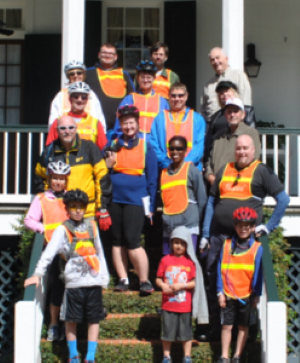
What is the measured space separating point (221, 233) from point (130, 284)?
140cm

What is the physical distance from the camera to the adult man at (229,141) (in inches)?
274

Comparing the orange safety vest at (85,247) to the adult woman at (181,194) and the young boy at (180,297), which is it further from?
the adult woman at (181,194)

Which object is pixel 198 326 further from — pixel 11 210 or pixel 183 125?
pixel 11 210

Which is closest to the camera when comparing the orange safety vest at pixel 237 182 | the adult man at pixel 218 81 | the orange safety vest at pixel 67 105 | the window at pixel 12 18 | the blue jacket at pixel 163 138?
the orange safety vest at pixel 237 182

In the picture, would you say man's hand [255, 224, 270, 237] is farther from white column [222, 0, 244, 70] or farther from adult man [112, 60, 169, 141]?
white column [222, 0, 244, 70]

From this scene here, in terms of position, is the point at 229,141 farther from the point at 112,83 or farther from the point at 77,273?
the point at 77,273

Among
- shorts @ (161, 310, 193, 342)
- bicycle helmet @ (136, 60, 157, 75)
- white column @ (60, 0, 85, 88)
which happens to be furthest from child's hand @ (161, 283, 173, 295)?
white column @ (60, 0, 85, 88)

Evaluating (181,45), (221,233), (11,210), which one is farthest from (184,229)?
(181,45)

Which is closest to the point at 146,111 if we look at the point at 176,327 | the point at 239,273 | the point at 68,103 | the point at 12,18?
the point at 68,103

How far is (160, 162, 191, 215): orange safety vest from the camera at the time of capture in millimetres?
6848

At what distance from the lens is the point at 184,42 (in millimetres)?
11172

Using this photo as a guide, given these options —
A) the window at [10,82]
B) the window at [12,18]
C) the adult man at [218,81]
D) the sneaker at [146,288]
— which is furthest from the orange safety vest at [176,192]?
the window at [12,18]

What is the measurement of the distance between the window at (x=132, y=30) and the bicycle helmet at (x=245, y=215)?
577 cm

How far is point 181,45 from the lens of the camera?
36.7 feet
